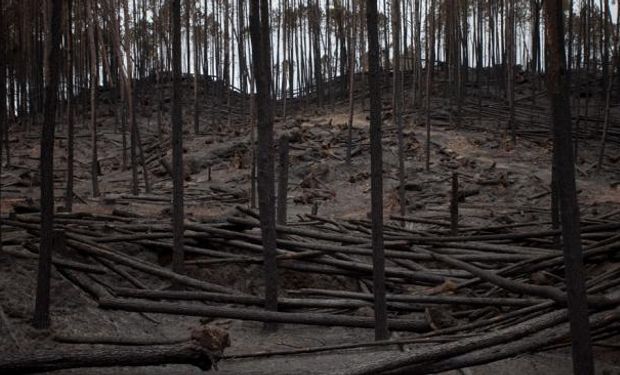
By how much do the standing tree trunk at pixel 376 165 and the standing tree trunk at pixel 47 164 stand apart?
2212 mm

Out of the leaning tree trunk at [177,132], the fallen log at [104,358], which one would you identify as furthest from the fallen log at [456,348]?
the leaning tree trunk at [177,132]

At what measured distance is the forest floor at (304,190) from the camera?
4340 millimetres

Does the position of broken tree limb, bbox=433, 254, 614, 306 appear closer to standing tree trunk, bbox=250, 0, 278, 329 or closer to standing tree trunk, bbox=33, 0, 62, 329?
standing tree trunk, bbox=250, 0, 278, 329

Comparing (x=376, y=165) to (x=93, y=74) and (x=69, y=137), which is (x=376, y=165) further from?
(x=93, y=74)

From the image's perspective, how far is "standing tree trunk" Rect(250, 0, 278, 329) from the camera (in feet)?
16.3

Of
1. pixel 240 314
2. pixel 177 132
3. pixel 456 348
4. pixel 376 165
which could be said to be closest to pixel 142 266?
pixel 177 132

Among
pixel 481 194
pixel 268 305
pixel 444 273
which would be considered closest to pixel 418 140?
pixel 481 194

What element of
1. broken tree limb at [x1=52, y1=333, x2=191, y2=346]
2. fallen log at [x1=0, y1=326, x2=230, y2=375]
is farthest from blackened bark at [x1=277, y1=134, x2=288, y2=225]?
fallen log at [x1=0, y1=326, x2=230, y2=375]

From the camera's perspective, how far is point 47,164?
4164mm

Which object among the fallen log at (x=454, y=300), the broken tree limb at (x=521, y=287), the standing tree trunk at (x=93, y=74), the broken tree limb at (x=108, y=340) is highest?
the standing tree trunk at (x=93, y=74)

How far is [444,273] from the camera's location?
589cm

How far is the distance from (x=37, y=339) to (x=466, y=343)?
10.2ft

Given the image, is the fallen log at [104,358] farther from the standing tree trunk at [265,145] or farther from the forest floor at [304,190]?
the standing tree trunk at [265,145]

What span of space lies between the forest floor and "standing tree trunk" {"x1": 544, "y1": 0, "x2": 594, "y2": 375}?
46.8 inches
